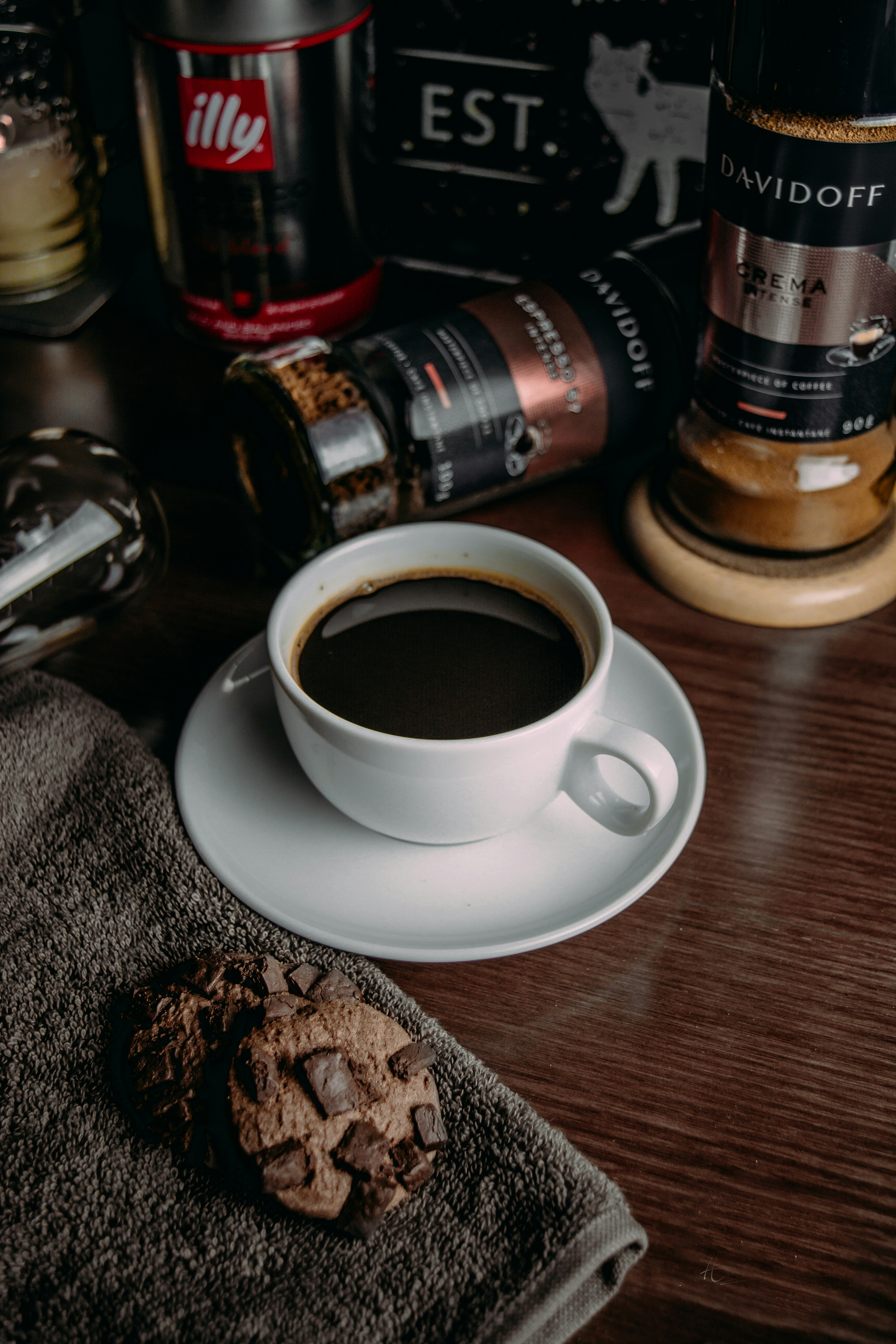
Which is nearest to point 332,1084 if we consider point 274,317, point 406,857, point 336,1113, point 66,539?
point 336,1113

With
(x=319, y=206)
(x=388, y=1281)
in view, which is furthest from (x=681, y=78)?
(x=388, y=1281)

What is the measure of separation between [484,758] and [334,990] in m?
0.11

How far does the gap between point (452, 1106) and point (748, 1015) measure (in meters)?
0.14

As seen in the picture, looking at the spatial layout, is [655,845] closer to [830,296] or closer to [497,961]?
[497,961]

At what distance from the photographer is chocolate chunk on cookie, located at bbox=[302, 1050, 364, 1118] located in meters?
0.38

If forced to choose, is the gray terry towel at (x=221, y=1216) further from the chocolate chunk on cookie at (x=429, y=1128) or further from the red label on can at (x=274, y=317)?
the red label on can at (x=274, y=317)

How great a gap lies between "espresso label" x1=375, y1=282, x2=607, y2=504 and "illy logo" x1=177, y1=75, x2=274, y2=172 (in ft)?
0.56

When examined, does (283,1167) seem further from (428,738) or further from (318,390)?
(318,390)

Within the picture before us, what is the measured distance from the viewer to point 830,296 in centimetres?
55

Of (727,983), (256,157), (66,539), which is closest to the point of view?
(727,983)

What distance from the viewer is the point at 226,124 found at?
2.36 ft

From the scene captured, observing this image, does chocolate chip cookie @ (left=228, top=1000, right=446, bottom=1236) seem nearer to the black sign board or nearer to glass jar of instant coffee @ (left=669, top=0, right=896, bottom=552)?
glass jar of instant coffee @ (left=669, top=0, right=896, bottom=552)

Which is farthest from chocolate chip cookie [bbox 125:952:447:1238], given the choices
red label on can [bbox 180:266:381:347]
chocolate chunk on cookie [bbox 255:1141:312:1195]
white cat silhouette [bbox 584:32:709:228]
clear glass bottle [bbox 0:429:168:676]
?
white cat silhouette [bbox 584:32:709:228]

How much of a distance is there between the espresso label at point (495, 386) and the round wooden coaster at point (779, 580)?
10 centimetres
